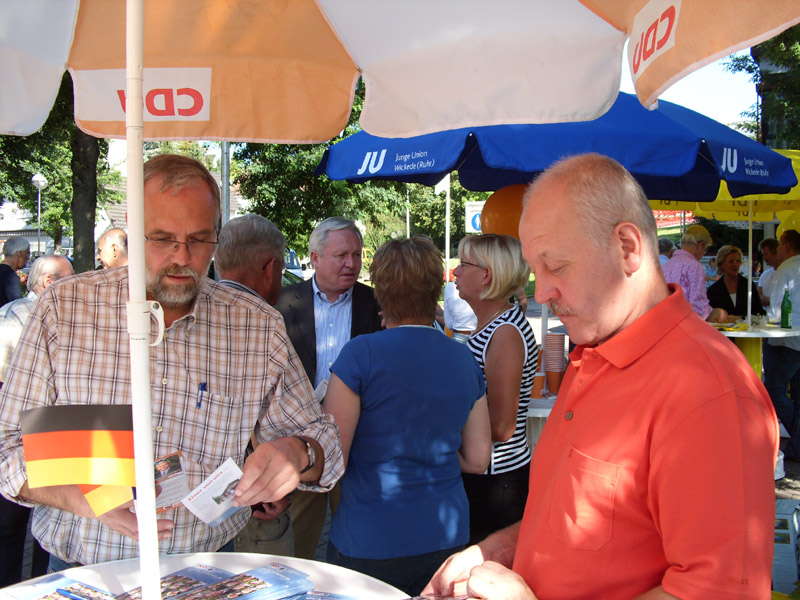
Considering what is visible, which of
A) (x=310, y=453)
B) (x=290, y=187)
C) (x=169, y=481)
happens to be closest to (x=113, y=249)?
(x=310, y=453)

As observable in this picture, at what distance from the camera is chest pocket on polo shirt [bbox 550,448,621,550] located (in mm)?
1289

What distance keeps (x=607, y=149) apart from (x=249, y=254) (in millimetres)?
2176

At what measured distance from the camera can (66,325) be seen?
2012 mm

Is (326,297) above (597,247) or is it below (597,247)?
below

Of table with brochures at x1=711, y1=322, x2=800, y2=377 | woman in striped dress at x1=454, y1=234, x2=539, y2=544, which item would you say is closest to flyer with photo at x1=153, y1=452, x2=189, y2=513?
woman in striped dress at x1=454, y1=234, x2=539, y2=544

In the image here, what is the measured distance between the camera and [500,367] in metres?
3.02

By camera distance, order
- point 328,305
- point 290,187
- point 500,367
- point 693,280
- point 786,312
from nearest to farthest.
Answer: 1. point 500,367
2. point 328,305
3. point 786,312
4. point 693,280
5. point 290,187

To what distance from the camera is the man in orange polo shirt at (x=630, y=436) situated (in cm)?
113

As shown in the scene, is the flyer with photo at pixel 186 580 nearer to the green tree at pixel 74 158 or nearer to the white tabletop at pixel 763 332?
the white tabletop at pixel 763 332

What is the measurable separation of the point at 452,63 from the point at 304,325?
2.37 metres

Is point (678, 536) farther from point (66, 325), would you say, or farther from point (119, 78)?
point (119, 78)

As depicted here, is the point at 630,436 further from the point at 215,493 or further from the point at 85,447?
the point at 85,447

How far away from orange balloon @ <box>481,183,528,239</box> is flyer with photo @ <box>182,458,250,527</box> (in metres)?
3.34

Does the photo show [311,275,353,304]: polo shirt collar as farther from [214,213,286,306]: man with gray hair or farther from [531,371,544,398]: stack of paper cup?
[531,371,544,398]: stack of paper cup
